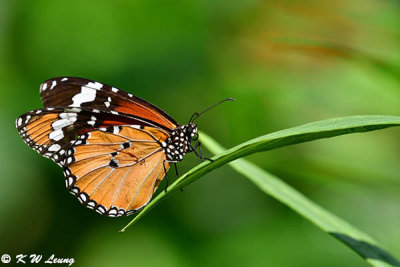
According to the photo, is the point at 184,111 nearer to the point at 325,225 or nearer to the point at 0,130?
the point at 0,130

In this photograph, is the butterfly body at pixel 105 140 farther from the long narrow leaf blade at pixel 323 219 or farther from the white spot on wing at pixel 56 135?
the long narrow leaf blade at pixel 323 219

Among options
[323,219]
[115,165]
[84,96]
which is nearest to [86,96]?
[84,96]

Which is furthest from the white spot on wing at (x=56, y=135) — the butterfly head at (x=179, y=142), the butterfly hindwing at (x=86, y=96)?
the butterfly head at (x=179, y=142)

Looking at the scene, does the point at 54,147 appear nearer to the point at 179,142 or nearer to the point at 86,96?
the point at 86,96

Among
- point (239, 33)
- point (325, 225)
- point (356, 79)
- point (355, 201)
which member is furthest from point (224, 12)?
point (325, 225)

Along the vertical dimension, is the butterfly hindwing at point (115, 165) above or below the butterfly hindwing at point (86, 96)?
below

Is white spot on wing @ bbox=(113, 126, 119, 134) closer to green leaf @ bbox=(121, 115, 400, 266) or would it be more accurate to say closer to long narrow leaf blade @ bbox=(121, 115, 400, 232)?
green leaf @ bbox=(121, 115, 400, 266)
